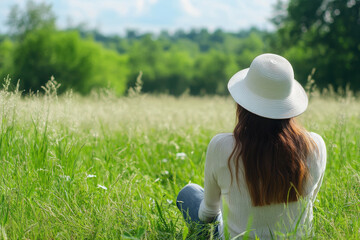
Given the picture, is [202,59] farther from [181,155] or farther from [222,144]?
[222,144]

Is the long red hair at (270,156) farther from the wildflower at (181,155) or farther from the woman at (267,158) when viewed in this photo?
the wildflower at (181,155)

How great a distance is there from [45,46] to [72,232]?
1239 inches

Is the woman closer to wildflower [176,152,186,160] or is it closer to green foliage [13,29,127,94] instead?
wildflower [176,152,186,160]

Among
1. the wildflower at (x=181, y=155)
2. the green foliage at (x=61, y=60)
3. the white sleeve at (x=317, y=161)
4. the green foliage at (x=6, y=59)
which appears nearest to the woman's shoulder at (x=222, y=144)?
the white sleeve at (x=317, y=161)

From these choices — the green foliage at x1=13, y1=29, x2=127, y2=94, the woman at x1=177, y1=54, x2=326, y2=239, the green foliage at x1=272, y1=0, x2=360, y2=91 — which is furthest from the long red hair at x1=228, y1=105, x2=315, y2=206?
the green foliage at x1=13, y1=29, x2=127, y2=94

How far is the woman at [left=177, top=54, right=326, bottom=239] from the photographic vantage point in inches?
69.1

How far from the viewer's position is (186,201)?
2.32 m

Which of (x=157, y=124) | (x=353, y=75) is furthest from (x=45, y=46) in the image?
(x=157, y=124)

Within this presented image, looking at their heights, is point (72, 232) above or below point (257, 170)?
below

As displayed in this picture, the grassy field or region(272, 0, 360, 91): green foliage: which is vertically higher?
the grassy field

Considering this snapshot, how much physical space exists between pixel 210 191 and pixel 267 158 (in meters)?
0.37

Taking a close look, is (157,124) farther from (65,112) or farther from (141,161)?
(65,112)

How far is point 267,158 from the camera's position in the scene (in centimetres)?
175

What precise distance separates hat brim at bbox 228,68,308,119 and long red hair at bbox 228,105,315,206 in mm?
52
